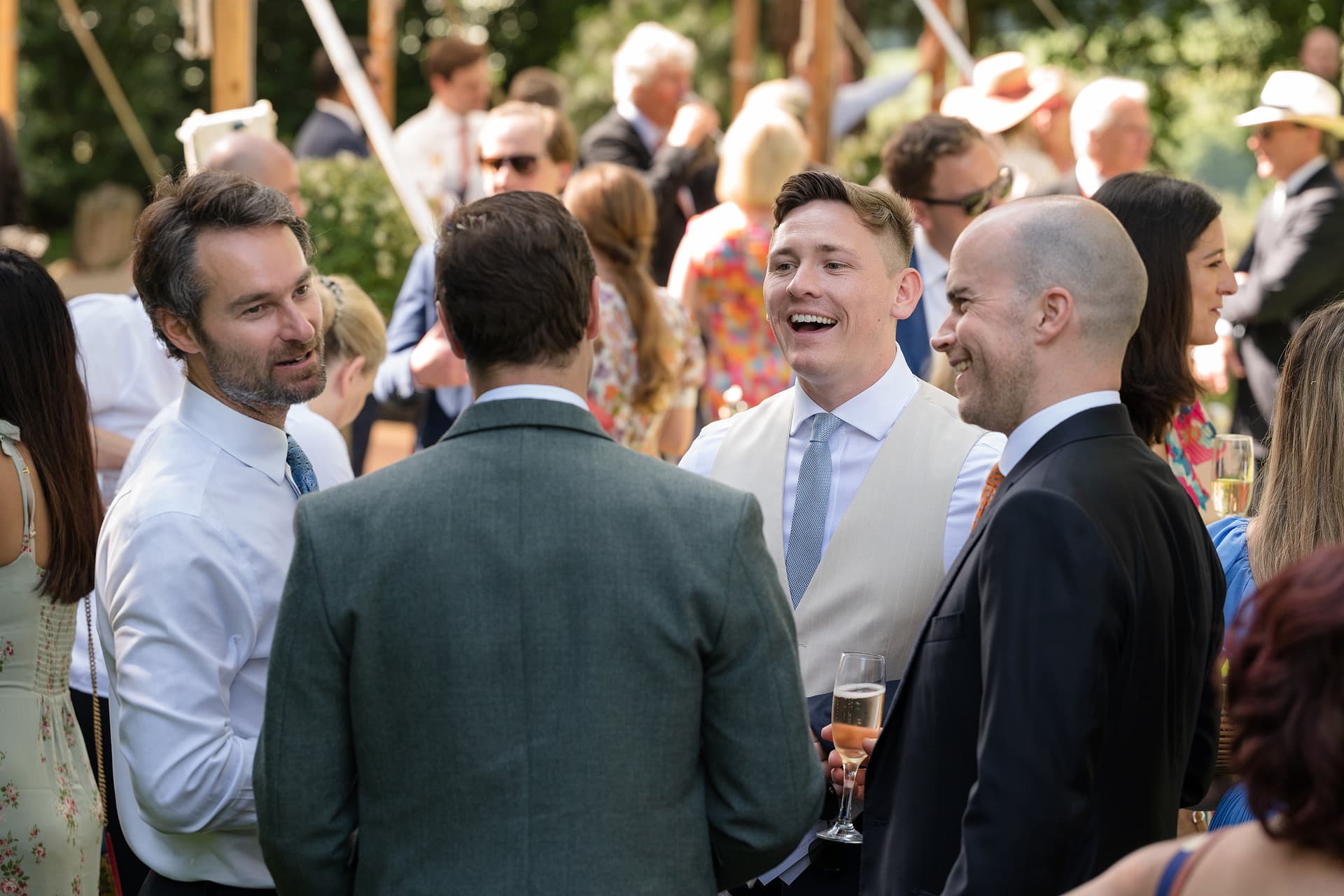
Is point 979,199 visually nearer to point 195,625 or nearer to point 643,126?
point 643,126

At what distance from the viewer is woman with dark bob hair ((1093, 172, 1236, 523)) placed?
3.33 metres

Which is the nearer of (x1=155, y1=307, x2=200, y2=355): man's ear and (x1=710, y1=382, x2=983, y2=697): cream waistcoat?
(x1=155, y1=307, x2=200, y2=355): man's ear

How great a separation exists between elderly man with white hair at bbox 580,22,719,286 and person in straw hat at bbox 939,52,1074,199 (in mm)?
1532

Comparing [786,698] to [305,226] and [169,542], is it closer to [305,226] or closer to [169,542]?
[169,542]

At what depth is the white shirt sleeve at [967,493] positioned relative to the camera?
2.94m

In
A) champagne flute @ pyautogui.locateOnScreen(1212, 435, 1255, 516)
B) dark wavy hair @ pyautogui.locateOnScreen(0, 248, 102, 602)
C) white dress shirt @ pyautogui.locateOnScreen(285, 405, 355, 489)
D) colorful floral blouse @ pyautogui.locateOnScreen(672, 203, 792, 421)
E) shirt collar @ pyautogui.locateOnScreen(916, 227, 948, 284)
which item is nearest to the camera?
dark wavy hair @ pyautogui.locateOnScreen(0, 248, 102, 602)

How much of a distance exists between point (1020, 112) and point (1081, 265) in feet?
19.2

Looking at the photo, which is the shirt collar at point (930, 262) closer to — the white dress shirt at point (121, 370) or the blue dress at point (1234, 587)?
the blue dress at point (1234, 587)

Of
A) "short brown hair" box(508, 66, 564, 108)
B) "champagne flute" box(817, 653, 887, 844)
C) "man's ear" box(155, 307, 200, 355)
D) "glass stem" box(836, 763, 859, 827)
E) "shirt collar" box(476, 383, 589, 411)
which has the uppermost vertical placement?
"short brown hair" box(508, 66, 564, 108)

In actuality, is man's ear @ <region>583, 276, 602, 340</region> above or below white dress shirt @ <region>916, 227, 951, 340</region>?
above

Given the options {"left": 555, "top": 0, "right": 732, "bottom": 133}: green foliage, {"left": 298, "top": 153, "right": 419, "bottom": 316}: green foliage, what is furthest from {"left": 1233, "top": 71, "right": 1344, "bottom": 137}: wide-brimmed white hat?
{"left": 555, "top": 0, "right": 732, "bottom": 133}: green foliage

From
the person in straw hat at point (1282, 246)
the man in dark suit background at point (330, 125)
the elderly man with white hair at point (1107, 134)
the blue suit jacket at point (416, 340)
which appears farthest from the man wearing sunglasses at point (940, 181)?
the man in dark suit background at point (330, 125)

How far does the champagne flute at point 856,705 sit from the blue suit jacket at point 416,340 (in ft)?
9.46

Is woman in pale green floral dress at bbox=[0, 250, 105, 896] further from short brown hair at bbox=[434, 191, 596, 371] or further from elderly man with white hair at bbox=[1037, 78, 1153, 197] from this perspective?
elderly man with white hair at bbox=[1037, 78, 1153, 197]
